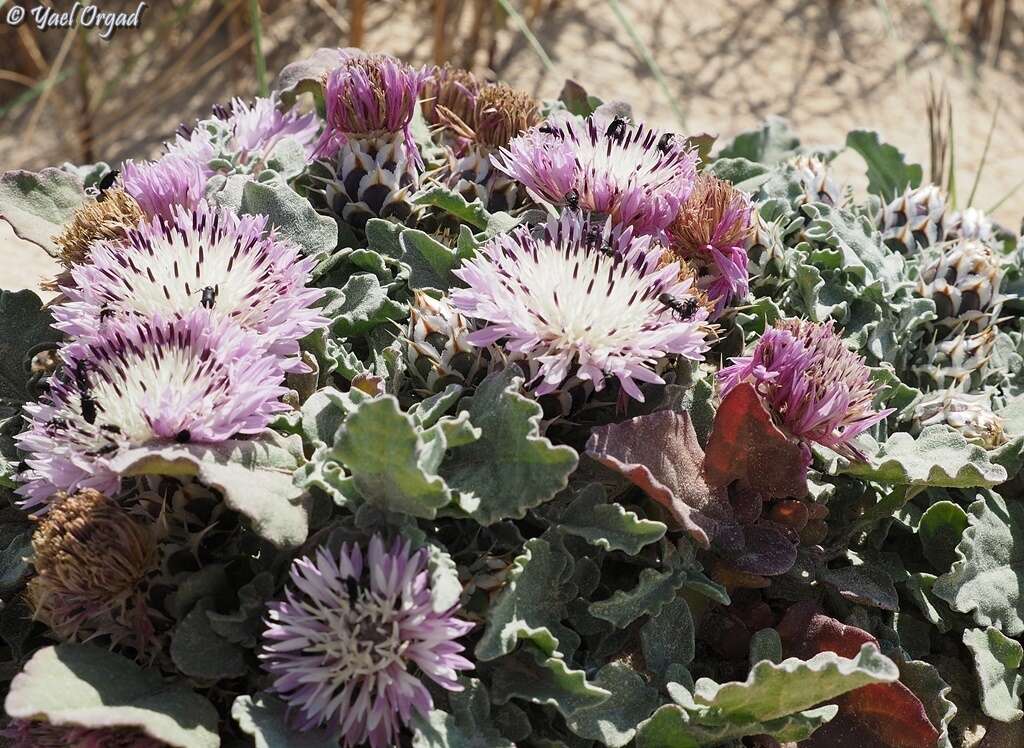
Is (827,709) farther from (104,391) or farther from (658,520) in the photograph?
(104,391)

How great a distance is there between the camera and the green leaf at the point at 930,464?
178 centimetres

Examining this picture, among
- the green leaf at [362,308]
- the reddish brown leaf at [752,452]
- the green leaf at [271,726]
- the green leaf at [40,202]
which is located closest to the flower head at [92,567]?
the green leaf at [271,726]

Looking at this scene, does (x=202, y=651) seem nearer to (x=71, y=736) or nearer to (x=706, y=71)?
(x=71, y=736)

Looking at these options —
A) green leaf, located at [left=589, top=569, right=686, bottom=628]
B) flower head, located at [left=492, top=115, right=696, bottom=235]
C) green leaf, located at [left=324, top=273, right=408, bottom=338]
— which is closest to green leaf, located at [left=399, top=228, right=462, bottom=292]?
green leaf, located at [left=324, top=273, right=408, bottom=338]

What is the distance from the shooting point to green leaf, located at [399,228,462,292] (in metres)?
1.92

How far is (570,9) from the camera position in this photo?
5.61m

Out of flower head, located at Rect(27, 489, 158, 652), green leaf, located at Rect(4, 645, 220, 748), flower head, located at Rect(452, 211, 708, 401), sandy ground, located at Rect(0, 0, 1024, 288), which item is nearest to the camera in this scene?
green leaf, located at Rect(4, 645, 220, 748)

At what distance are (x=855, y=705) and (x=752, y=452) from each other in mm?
437

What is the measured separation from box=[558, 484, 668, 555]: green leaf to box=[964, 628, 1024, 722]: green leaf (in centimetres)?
68

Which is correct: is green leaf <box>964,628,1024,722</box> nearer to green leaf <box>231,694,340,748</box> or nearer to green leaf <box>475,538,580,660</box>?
green leaf <box>475,538,580,660</box>

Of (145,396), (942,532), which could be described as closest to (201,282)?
(145,396)

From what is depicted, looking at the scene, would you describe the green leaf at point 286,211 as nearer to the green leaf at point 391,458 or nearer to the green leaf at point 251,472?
the green leaf at point 251,472

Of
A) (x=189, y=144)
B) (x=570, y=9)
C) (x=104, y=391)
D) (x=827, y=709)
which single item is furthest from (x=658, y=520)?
(x=570, y=9)

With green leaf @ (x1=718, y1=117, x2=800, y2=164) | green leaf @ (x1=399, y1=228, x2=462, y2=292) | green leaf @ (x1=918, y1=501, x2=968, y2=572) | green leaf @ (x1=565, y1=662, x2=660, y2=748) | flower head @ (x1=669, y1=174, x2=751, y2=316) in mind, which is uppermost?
green leaf @ (x1=718, y1=117, x2=800, y2=164)
